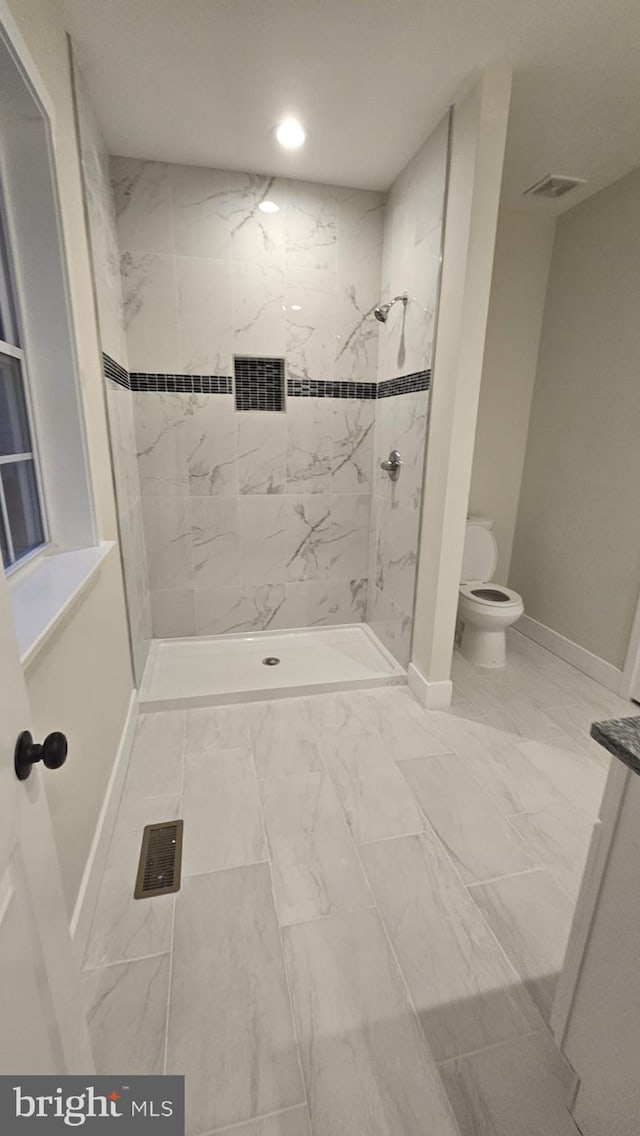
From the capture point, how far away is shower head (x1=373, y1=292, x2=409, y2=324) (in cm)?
236

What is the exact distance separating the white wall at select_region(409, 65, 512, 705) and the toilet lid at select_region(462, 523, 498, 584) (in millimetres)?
764

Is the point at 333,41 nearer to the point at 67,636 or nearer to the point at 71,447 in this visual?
the point at 71,447

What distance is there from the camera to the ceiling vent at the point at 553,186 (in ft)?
7.63

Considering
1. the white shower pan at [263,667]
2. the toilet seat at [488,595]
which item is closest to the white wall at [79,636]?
the white shower pan at [263,667]

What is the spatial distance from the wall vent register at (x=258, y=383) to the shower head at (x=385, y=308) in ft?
1.88

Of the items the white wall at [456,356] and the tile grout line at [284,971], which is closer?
the tile grout line at [284,971]

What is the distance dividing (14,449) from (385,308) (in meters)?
1.92

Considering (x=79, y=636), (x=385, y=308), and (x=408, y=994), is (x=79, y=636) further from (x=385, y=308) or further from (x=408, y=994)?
(x=385, y=308)

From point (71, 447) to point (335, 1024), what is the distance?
1.73 metres

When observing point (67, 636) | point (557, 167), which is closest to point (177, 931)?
point (67, 636)

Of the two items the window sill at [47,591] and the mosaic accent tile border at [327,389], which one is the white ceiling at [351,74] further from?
the window sill at [47,591]

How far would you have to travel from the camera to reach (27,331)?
1.45 m

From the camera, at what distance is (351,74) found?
66.4 inches

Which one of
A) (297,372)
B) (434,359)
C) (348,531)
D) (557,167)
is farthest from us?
(348,531)
